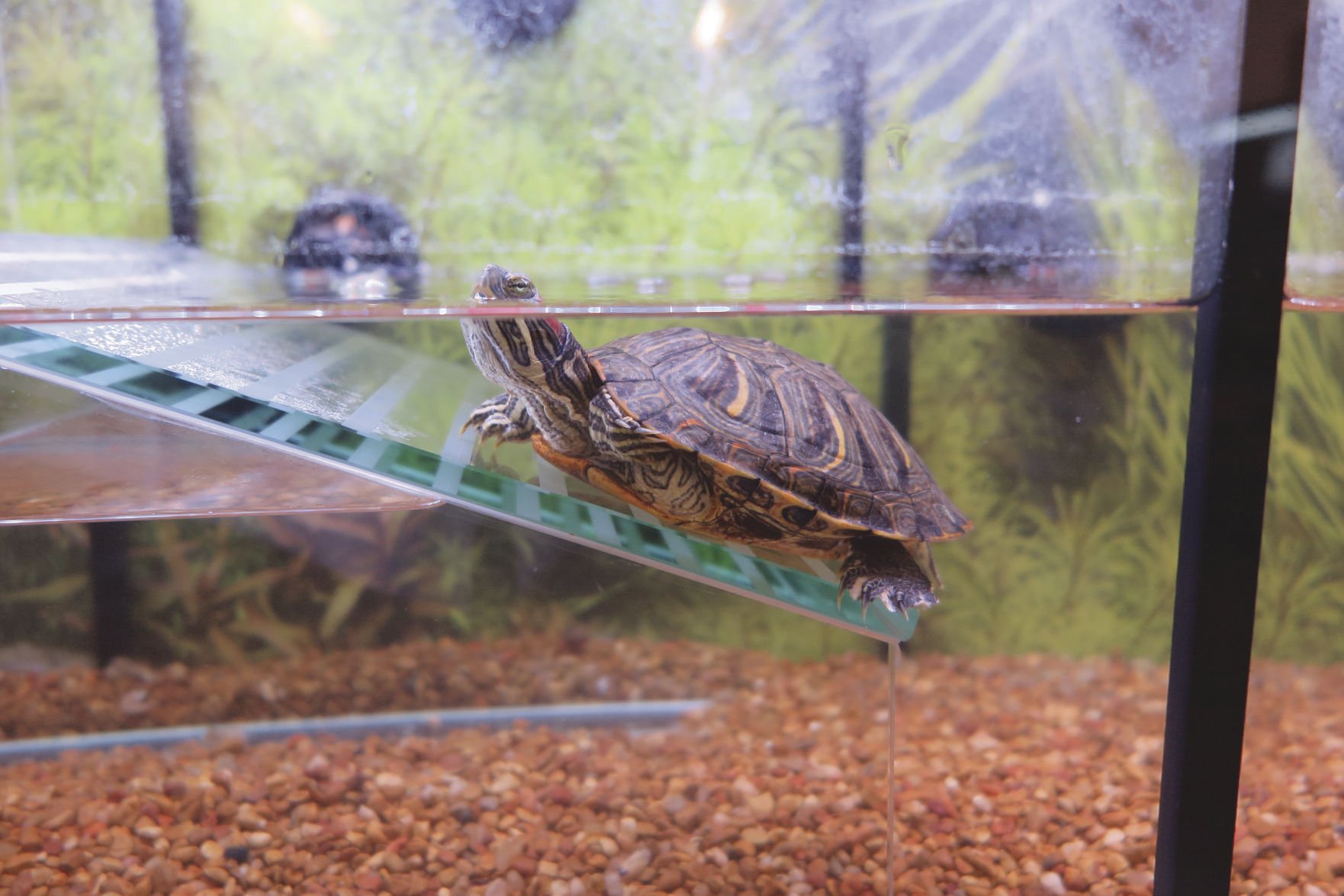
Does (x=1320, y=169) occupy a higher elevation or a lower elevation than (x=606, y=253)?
higher

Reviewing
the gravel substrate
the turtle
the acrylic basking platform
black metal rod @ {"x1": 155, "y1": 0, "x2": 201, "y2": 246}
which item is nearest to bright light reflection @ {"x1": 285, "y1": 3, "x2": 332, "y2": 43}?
black metal rod @ {"x1": 155, "y1": 0, "x2": 201, "y2": 246}

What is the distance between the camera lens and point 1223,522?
1420mm

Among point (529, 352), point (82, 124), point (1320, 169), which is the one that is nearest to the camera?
point (529, 352)

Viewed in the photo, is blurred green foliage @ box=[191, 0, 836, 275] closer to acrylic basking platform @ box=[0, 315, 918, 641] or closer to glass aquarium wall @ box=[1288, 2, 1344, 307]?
acrylic basking platform @ box=[0, 315, 918, 641]

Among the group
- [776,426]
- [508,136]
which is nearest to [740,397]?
[776,426]

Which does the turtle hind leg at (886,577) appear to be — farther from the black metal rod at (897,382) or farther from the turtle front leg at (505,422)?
the black metal rod at (897,382)

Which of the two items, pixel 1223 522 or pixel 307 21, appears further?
pixel 307 21

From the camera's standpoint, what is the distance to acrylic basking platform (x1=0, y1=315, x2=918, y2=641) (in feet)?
4.69

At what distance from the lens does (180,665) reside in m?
3.02

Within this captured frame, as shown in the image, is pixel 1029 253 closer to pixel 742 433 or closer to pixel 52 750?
pixel 742 433

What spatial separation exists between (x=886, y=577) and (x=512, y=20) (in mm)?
2454

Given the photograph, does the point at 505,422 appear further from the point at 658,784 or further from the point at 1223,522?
the point at 1223,522

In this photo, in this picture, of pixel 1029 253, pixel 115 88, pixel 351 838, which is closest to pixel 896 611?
pixel 351 838

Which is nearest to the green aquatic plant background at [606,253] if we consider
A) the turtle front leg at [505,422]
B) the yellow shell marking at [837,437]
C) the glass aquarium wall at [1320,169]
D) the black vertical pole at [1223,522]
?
the glass aquarium wall at [1320,169]
